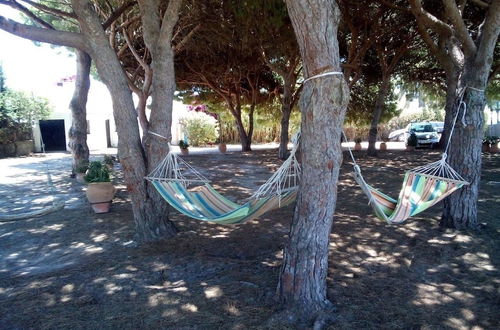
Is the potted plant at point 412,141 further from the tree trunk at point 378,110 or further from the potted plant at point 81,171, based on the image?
the potted plant at point 81,171

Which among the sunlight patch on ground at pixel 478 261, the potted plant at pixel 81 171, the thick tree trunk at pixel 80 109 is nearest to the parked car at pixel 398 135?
the thick tree trunk at pixel 80 109

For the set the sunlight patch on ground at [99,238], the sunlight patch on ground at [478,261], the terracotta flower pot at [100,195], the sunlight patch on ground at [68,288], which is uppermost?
the terracotta flower pot at [100,195]

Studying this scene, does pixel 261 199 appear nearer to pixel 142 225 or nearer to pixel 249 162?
pixel 142 225

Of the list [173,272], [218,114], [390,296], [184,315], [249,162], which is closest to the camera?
[184,315]

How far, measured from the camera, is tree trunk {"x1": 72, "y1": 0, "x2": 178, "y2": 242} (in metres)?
3.09

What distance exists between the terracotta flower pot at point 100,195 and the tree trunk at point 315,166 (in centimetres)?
302

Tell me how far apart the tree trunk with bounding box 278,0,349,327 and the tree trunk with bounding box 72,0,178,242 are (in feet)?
5.01

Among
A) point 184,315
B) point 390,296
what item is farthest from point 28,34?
point 390,296

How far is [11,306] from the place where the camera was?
7.52 feet

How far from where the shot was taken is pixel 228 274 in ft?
8.80

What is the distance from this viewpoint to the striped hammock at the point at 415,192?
8.39ft

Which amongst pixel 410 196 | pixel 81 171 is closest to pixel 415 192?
pixel 410 196

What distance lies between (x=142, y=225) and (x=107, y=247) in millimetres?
363

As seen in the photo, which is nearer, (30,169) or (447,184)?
(447,184)
